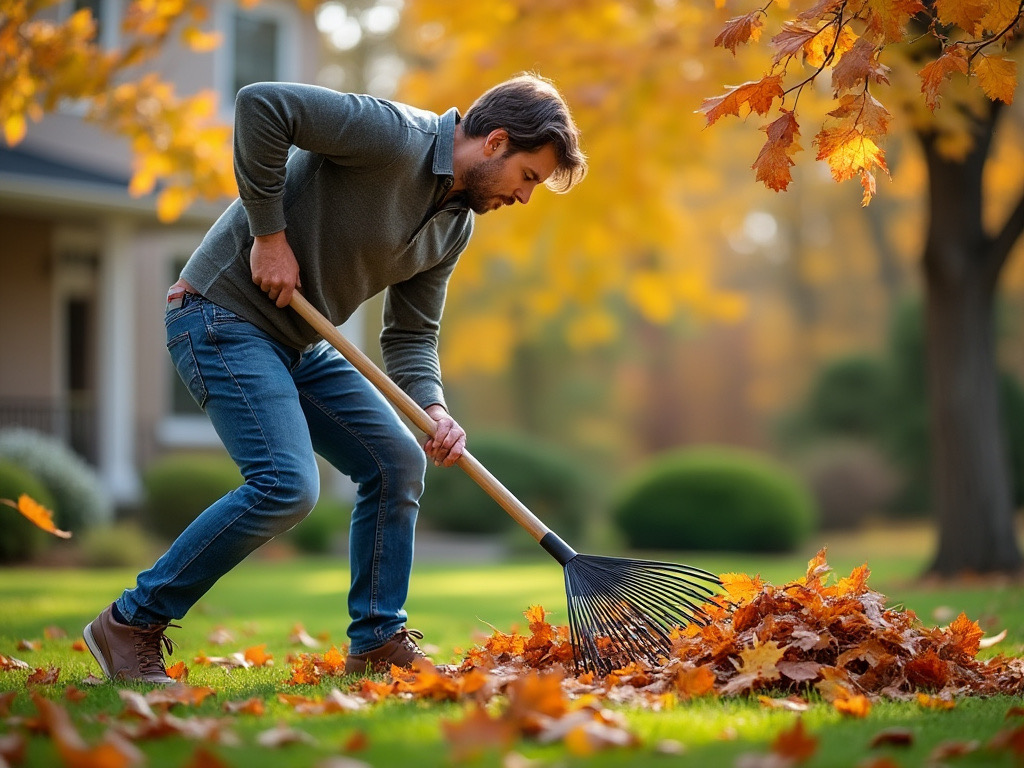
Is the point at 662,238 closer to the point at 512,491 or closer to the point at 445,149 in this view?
the point at 512,491

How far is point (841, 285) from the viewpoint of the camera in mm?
29625

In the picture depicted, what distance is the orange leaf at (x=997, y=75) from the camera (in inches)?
136

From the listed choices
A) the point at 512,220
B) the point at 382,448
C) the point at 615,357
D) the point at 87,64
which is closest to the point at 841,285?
the point at 615,357

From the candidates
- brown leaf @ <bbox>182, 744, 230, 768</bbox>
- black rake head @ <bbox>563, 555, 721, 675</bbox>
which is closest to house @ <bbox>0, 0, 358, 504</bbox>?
black rake head @ <bbox>563, 555, 721, 675</bbox>

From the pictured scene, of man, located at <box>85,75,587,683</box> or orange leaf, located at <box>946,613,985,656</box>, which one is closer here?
man, located at <box>85,75,587,683</box>

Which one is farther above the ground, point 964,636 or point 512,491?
point 512,491

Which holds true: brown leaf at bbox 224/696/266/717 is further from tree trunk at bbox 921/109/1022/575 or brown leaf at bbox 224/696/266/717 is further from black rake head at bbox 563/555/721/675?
tree trunk at bbox 921/109/1022/575

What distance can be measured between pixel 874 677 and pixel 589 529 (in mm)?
13351

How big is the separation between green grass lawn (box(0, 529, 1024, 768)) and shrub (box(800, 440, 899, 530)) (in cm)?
659

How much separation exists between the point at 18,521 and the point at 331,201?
7.88 metres

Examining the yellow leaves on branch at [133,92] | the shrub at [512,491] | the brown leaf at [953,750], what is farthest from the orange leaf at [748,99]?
the shrub at [512,491]

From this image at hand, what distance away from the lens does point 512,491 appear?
54.3 ft

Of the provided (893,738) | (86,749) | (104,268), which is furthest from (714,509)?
(86,749)

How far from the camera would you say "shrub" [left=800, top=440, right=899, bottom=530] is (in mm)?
17078
